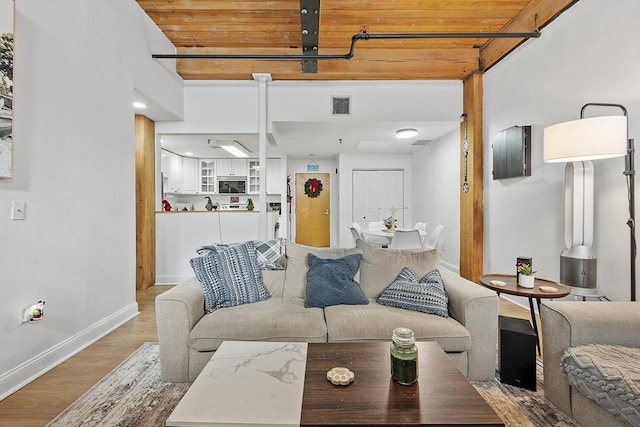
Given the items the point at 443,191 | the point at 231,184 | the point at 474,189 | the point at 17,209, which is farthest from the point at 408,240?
the point at 231,184

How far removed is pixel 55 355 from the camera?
7.26 ft

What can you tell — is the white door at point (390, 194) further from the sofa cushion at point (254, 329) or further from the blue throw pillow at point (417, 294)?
the sofa cushion at point (254, 329)

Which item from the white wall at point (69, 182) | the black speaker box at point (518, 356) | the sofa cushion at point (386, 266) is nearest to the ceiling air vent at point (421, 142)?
the sofa cushion at point (386, 266)

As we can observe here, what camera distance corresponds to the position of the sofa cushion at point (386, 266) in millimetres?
2387

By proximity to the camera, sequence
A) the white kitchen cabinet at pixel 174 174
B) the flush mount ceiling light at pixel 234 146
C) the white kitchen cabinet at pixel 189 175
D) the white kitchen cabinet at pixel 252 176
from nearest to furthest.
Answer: the flush mount ceiling light at pixel 234 146
the white kitchen cabinet at pixel 174 174
the white kitchen cabinet at pixel 189 175
the white kitchen cabinet at pixel 252 176

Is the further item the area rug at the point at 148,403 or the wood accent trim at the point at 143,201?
the wood accent trim at the point at 143,201

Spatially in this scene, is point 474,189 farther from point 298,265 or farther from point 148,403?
point 148,403

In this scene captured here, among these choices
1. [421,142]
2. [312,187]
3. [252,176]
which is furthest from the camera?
[312,187]

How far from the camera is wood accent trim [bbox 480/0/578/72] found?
2861 mm

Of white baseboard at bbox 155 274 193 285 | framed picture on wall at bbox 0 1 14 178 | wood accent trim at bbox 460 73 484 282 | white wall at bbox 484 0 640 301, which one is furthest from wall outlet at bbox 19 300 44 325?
wood accent trim at bbox 460 73 484 282

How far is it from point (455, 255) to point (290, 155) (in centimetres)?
422

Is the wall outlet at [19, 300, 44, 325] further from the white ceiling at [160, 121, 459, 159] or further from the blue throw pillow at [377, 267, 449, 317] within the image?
the white ceiling at [160, 121, 459, 159]

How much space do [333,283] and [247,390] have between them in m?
1.18

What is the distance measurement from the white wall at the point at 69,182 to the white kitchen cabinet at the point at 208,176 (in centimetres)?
421
